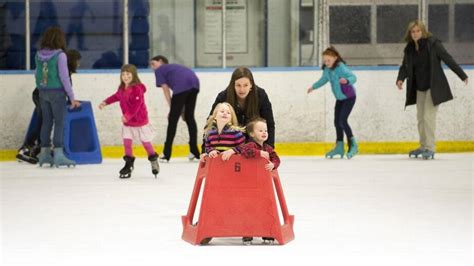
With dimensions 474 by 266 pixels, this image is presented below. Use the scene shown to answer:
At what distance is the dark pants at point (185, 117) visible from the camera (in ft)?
43.9

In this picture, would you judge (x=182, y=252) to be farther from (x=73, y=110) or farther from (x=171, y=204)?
(x=73, y=110)

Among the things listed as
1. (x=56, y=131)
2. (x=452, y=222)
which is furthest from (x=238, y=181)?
(x=56, y=131)

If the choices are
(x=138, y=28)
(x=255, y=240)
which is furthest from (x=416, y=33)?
(x=255, y=240)

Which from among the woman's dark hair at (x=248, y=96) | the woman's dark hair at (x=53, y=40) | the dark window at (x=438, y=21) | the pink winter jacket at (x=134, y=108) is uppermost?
the dark window at (x=438, y=21)

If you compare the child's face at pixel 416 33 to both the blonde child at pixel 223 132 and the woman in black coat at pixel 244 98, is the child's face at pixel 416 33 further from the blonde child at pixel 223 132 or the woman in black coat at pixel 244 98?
the blonde child at pixel 223 132

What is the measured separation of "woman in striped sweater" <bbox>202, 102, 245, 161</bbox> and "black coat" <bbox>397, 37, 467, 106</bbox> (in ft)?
23.8

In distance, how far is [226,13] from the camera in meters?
15.1

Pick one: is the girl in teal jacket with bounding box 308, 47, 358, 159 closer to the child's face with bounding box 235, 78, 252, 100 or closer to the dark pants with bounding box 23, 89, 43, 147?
the dark pants with bounding box 23, 89, 43, 147

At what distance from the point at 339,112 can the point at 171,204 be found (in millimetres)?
5411

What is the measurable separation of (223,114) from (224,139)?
144 millimetres

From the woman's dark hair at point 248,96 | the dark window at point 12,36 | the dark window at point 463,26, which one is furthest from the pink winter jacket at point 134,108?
the dark window at point 463,26

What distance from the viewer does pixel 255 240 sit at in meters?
6.80

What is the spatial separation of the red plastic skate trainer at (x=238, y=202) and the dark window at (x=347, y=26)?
8850 mm

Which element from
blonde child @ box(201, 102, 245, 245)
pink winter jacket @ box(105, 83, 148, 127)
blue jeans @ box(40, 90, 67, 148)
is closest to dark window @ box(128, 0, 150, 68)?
blue jeans @ box(40, 90, 67, 148)
